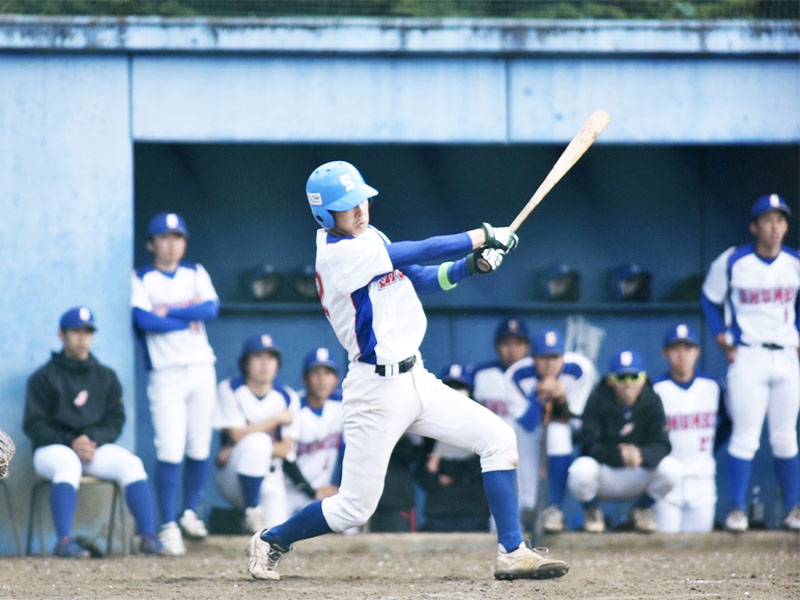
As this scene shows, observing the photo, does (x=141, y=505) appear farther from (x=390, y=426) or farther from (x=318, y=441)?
(x=390, y=426)

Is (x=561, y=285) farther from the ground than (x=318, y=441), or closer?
farther from the ground

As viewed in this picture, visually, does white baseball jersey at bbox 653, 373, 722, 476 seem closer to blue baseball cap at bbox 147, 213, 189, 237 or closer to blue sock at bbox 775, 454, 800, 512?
blue sock at bbox 775, 454, 800, 512

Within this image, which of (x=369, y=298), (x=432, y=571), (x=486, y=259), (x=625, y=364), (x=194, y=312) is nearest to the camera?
(x=486, y=259)

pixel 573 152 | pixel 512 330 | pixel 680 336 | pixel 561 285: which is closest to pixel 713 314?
pixel 680 336

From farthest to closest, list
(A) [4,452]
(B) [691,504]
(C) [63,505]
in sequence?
(B) [691,504] < (C) [63,505] < (A) [4,452]

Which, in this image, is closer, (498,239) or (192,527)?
(498,239)

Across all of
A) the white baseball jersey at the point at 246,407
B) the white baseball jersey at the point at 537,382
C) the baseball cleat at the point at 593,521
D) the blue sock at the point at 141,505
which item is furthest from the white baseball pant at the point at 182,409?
the baseball cleat at the point at 593,521

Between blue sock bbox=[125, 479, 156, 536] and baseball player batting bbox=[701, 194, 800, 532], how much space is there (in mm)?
3043

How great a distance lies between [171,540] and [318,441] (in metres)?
1.16

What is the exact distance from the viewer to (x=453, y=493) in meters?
7.29

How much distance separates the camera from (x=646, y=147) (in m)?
8.73

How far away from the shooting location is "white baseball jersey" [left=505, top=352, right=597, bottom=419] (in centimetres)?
740

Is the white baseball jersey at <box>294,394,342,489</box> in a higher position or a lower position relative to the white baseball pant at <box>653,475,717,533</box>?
higher

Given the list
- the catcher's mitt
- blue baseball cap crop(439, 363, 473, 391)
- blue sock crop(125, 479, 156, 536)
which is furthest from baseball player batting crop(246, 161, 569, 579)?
blue baseball cap crop(439, 363, 473, 391)
